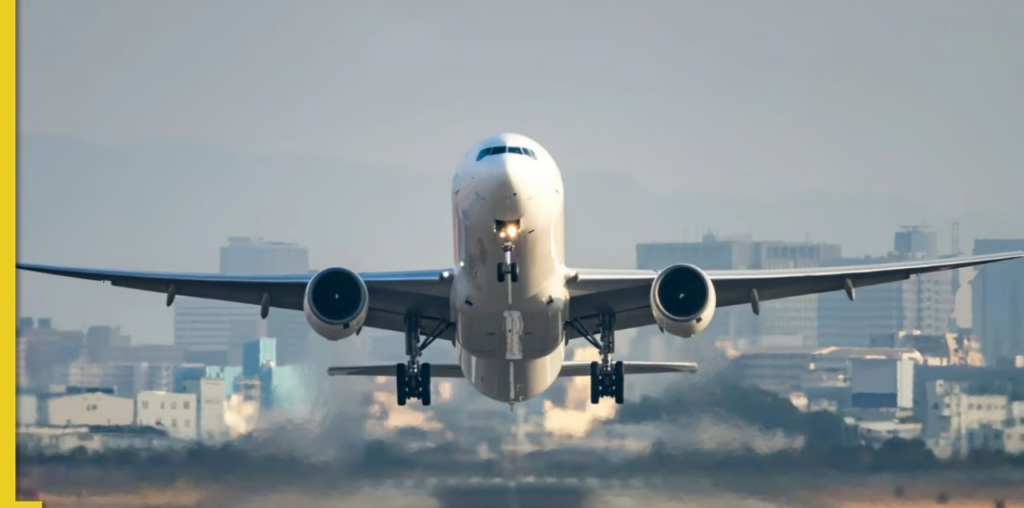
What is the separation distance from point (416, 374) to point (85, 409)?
10.4 meters

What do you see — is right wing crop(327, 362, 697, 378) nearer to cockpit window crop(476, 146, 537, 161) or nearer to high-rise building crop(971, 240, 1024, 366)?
cockpit window crop(476, 146, 537, 161)

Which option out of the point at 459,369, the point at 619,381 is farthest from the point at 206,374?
the point at 619,381

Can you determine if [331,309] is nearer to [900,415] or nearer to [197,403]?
[197,403]

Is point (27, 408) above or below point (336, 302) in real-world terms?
below

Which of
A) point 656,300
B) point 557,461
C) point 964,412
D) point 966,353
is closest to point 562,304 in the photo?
point 656,300

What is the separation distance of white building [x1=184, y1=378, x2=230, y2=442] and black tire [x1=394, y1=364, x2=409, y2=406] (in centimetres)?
485

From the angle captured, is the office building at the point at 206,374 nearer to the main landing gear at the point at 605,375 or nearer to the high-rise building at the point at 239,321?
the high-rise building at the point at 239,321

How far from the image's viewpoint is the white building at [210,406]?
3800cm

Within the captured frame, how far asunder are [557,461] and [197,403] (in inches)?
360

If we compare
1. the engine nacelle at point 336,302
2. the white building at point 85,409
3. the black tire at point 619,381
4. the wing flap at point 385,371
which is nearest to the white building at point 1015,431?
the black tire at point 619,381

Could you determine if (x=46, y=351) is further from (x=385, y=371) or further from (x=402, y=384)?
(x=402, y=384)

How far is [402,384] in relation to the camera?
117ft

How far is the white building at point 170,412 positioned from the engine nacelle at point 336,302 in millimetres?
8107

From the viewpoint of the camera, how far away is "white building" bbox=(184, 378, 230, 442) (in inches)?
1496
